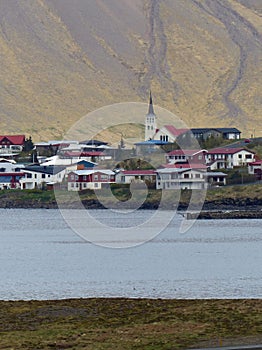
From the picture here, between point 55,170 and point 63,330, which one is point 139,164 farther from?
point 63,330

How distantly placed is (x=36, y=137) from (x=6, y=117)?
13102 mm

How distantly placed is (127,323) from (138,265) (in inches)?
570

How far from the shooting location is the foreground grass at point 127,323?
18422mm

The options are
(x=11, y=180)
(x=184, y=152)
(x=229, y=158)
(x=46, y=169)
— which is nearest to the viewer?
(x=229, y=158)

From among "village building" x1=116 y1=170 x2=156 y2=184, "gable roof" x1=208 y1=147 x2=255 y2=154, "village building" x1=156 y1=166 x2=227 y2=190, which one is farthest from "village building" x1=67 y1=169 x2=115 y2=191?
"gable roof" x1=208 y1=147 x2=255 y2=154

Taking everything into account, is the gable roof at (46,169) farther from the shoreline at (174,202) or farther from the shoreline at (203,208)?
the shoreline at (203,208)

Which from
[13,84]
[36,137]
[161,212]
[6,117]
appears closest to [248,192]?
[161,212]

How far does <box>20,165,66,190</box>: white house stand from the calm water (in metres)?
29.5

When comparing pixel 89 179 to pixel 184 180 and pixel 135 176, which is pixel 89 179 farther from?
pixel 184 180

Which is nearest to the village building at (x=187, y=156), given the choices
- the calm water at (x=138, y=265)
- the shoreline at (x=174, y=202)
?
the shoreline at (x=174, y=202)

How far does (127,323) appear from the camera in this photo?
20.4 metres

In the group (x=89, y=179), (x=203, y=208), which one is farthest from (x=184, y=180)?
(x=89, y=179)

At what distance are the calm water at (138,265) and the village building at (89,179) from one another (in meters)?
24.8

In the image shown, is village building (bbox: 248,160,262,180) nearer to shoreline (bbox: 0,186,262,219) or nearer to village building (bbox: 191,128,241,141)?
shoreline (bbox: 0,186,262,219)
